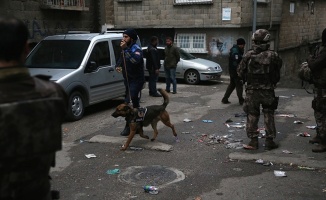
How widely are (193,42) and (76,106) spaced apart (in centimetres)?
1053

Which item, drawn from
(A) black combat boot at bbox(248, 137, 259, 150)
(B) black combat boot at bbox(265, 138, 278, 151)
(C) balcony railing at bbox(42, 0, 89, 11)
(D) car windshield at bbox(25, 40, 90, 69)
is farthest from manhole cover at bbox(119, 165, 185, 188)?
(C) balcony railing at bbox(42, 0, 89, 11)

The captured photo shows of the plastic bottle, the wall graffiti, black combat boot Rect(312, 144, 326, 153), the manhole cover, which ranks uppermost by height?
the wall graffiti

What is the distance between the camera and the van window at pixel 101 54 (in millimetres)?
9134

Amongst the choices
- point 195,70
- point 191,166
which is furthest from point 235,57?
point 191,166

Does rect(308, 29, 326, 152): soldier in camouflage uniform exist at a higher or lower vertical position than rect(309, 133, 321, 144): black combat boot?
higher

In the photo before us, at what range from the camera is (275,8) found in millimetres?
19547

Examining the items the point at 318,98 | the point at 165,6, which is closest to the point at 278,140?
the point at 318,98

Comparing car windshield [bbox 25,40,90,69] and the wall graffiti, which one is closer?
car windshield [bbox 25,40,90,69]

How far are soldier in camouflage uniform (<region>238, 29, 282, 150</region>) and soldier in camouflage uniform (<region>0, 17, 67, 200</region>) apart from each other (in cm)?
451

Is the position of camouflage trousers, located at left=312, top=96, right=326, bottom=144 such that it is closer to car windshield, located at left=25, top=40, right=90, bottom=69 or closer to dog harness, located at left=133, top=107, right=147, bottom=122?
dog harness, located at left=133, top=107, right=147, bottom=122

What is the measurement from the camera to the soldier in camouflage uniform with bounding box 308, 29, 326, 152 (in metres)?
5.90

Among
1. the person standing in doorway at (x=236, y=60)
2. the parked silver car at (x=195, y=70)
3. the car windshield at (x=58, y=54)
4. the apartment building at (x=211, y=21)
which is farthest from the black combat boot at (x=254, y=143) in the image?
the apartment building at (x=211, y=21)

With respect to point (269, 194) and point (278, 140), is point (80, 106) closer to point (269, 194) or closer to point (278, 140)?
point (278, 140)

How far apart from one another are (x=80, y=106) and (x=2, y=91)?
22.7 ft
